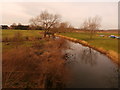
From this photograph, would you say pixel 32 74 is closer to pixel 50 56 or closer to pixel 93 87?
pixel 50 56

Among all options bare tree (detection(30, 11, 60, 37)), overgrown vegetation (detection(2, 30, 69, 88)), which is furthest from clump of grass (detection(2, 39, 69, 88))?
bare tree (detection(30, 11, 60, 37))

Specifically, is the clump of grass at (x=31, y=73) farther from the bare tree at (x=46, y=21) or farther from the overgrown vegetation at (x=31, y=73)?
the bare tree at (x=46, y=21)

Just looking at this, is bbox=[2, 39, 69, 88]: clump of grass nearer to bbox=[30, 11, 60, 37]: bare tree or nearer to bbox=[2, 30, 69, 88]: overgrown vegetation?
bbox=[2, 30, 69, 88]: overgrown vegetation

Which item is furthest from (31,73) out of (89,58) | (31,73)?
(89,58)

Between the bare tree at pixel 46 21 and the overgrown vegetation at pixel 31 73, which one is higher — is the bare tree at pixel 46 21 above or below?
above

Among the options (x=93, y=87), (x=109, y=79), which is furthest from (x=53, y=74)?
(x=109, y=79)

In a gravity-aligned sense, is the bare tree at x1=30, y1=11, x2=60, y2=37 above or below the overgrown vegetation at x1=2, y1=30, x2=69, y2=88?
above

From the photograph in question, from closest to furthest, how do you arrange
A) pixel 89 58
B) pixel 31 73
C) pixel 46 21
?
pixel 31 73, pixel 89 58, pixel 46 21

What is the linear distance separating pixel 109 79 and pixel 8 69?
9.03 meters

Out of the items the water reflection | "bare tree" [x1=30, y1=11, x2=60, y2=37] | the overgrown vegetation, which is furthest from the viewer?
"bare tree" [x1=30, y1=11, x2=60, y2=37]

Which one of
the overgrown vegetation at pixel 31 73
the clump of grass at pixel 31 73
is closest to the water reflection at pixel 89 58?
the overgrown vegetation at pixel 31 73

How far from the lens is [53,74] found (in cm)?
664

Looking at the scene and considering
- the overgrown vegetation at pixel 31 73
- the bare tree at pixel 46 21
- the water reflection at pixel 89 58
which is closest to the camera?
the overgrown vegetation at pixel 31 73

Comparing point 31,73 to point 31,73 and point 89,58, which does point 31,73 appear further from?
point 89,58
